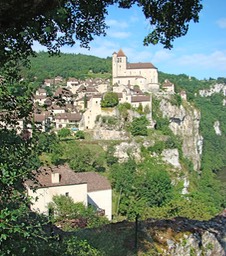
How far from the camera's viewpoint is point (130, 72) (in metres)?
77.1

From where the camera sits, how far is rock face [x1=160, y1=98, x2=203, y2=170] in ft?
213

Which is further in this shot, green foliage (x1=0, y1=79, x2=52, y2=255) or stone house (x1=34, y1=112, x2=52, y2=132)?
stone house (x1=34, y1=112, x2=52, y2=132)

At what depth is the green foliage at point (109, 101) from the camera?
2184 inches

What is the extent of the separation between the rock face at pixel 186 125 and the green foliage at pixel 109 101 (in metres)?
11.2

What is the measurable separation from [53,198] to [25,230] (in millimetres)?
21176

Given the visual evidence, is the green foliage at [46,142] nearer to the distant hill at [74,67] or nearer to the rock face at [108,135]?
the rock face at [108,135]

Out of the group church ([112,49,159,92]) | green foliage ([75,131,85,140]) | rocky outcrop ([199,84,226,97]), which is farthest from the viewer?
rocky outcrop ([199,84,226,97])

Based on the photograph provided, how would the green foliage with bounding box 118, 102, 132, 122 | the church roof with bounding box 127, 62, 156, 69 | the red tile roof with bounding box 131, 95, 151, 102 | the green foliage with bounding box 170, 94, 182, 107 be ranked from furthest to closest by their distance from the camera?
the church roof with bounding box 127, 62, 156, 69
the green foliage with bounding box 170, 94, 182, 107
the red tile roof with bounding box 131, 95, 151, 102
the green foliage with bounding box 118, 102, 132, 122

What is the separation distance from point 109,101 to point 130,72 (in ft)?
75.4

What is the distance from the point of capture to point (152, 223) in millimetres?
9672

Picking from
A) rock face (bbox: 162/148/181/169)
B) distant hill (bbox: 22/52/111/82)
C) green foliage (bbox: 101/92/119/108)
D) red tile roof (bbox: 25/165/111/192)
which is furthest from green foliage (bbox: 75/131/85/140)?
distant hill (bbox: 22/52/111/82)

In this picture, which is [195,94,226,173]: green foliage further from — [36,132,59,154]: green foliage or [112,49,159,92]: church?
[36,132,59,154]: green foliage

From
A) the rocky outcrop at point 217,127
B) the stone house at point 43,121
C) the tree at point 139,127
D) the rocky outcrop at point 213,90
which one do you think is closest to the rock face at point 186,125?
the tree at point 139,127

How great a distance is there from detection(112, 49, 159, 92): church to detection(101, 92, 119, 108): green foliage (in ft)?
59.9
